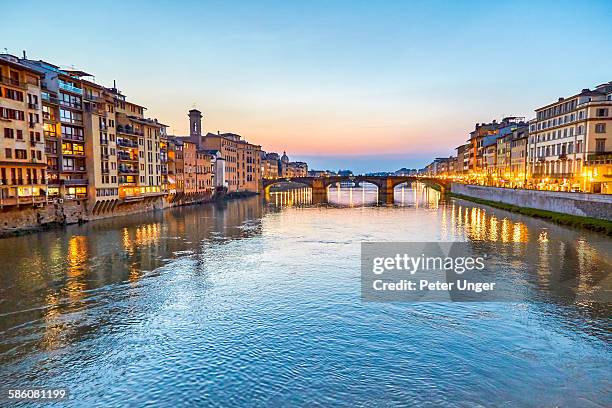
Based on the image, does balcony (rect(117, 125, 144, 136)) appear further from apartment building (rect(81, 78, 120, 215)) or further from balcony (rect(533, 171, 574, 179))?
balcony (rect(533, 171, 574, 179))

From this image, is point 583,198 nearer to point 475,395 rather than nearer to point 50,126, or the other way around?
point 475,395

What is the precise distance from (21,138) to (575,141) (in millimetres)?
75153

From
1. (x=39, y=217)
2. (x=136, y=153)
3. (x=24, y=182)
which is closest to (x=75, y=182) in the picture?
(x=39, y=217)

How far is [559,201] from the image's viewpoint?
51.3m

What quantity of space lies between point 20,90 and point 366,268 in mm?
41228

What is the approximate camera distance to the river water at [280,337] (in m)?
12.5

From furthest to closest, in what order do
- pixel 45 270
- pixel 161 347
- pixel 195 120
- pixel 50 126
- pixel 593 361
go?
pixel 195 120 → pixel 50 126 → pixel 45 270 → pixel 161 347 → pixel 593 361

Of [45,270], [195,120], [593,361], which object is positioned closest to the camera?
[593,361]

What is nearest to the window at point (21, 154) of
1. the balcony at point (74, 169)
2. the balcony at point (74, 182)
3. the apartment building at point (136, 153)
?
the balcony at point (74, 169)

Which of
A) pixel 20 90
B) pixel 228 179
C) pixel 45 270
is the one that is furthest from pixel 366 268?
pixel 228 179

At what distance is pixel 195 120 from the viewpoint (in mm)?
111562

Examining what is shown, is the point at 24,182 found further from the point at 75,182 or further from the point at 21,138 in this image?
the point at 75,182

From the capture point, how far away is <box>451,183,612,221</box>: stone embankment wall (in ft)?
138

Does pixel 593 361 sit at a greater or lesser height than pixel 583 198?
lesser
